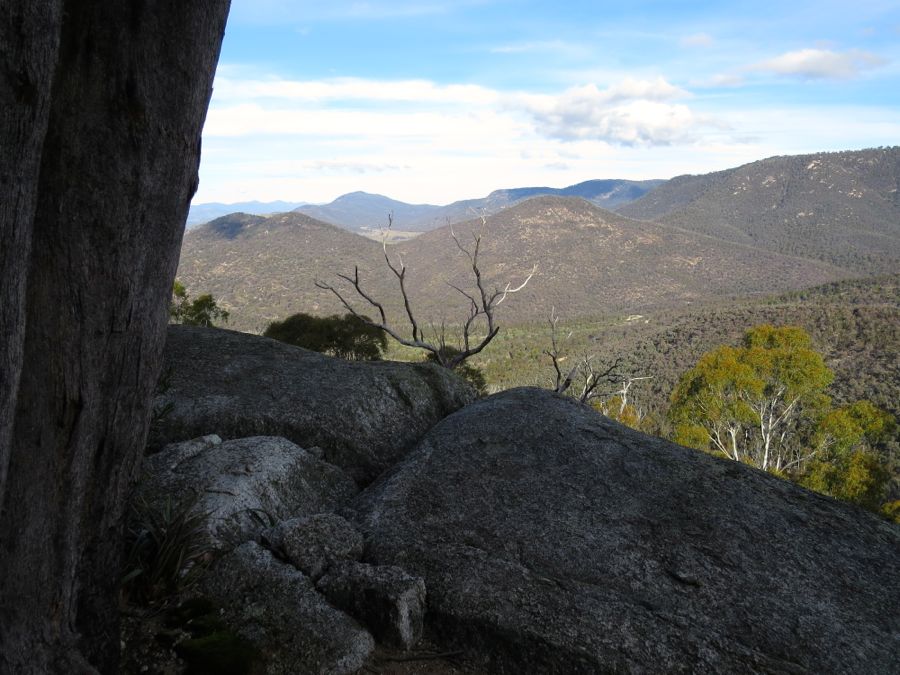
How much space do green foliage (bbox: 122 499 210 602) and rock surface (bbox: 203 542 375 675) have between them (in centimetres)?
23

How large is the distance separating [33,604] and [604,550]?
3.65m

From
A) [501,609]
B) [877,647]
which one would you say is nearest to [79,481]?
[501,609]

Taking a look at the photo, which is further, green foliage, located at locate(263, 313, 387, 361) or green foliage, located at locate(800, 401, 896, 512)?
green foliage, located at locate(263, 313, 387, 361)

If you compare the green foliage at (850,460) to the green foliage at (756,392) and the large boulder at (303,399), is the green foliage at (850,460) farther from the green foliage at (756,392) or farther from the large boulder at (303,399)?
the large boulder at (303,399)

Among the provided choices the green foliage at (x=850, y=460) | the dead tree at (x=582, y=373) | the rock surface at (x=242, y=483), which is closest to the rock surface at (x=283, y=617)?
the rock surface at (x=242, y=483)

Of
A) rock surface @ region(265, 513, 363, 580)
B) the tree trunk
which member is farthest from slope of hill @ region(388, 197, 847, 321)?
the tree trunk

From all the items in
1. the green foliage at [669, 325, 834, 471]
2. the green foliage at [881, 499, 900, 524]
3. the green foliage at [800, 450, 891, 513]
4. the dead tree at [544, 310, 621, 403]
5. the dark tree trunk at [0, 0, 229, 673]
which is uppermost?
the dark tree trunk at [0, 0, 229, 673]

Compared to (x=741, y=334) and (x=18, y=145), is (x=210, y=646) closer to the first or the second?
(x=18, y=145)

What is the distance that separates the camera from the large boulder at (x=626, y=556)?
383cm

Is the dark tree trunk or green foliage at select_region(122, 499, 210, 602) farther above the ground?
the dark tree trunk

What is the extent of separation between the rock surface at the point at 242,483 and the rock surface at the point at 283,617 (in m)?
0.51

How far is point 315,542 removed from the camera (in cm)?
430

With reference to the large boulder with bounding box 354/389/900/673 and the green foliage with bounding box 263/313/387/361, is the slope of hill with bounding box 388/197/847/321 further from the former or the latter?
the large boulder with bounding box 354/389/900/673

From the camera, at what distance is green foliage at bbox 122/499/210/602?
3.87m
